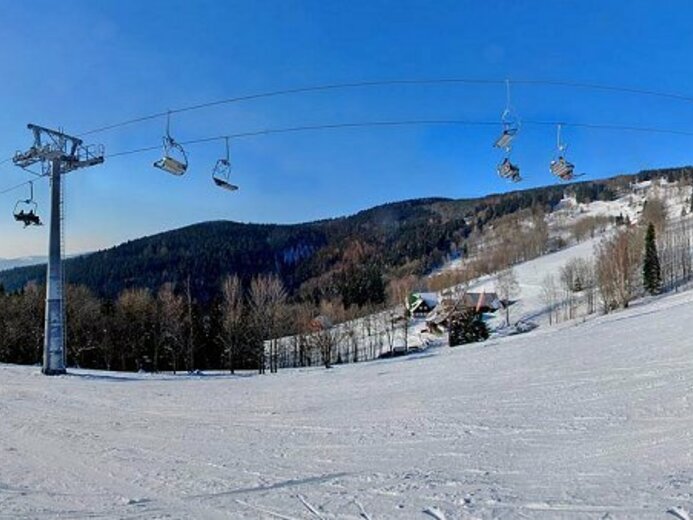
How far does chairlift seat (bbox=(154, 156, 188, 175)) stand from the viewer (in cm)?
1510

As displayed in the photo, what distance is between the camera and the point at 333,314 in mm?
104750

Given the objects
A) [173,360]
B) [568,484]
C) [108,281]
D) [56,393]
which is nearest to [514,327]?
[173,360]

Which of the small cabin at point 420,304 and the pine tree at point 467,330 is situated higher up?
the small cabin at point 420,304

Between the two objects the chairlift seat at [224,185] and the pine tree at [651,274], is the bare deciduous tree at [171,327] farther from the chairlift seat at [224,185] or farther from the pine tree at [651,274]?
the pine tree at [651,274]

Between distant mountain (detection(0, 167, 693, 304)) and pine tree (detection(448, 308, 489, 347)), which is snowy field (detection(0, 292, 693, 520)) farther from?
distant mountain (detection(0, 167, 693, 304))

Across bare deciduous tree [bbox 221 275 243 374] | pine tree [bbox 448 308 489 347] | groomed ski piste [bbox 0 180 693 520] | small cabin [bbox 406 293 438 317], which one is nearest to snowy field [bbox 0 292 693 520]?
groomed ski piste [bbox 0 180 693 520]

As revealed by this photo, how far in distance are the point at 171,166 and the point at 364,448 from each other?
8.97m

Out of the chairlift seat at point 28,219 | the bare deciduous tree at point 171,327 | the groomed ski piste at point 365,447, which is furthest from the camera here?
the bare deciduous tree at point 171,327

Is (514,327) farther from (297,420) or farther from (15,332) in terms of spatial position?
(297,420)

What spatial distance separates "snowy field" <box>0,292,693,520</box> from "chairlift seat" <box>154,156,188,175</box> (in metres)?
5.95

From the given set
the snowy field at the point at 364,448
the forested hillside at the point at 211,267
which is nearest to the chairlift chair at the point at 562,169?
the snowy field at the point at 364,448

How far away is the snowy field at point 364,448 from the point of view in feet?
22.5

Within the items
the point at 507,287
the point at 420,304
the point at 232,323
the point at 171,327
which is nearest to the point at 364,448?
the point at 232,323

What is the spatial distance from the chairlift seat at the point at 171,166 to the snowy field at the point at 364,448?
5951 millimetres
